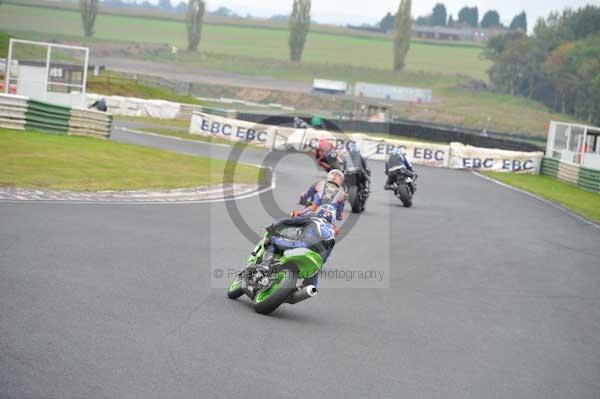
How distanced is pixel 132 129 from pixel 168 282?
31.0 meters

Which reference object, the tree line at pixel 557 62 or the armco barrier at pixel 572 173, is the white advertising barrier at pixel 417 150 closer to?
the armco barrier at pixel 572 173

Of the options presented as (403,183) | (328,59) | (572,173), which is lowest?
(403,183)

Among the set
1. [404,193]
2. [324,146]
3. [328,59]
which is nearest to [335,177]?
[324,146]

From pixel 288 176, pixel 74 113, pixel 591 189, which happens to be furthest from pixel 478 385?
pixel 591 189

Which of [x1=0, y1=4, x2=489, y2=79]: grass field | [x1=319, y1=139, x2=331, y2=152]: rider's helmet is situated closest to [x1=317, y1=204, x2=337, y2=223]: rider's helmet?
[x1=319, y1=139, x2=331, y2=152]: rider's helmet

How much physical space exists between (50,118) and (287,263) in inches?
839

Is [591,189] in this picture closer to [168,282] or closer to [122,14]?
[168,282]

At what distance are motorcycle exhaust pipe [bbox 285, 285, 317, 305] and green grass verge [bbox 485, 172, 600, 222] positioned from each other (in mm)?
16286

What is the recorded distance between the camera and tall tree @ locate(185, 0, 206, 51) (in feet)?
357

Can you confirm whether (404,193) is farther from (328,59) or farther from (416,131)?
(328,59)

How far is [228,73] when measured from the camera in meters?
102

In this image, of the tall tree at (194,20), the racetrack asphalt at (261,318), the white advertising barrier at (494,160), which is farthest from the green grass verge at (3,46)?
the tall tree at (194,20)

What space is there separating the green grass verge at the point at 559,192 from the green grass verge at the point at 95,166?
355 inches

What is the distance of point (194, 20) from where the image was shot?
10981cm
